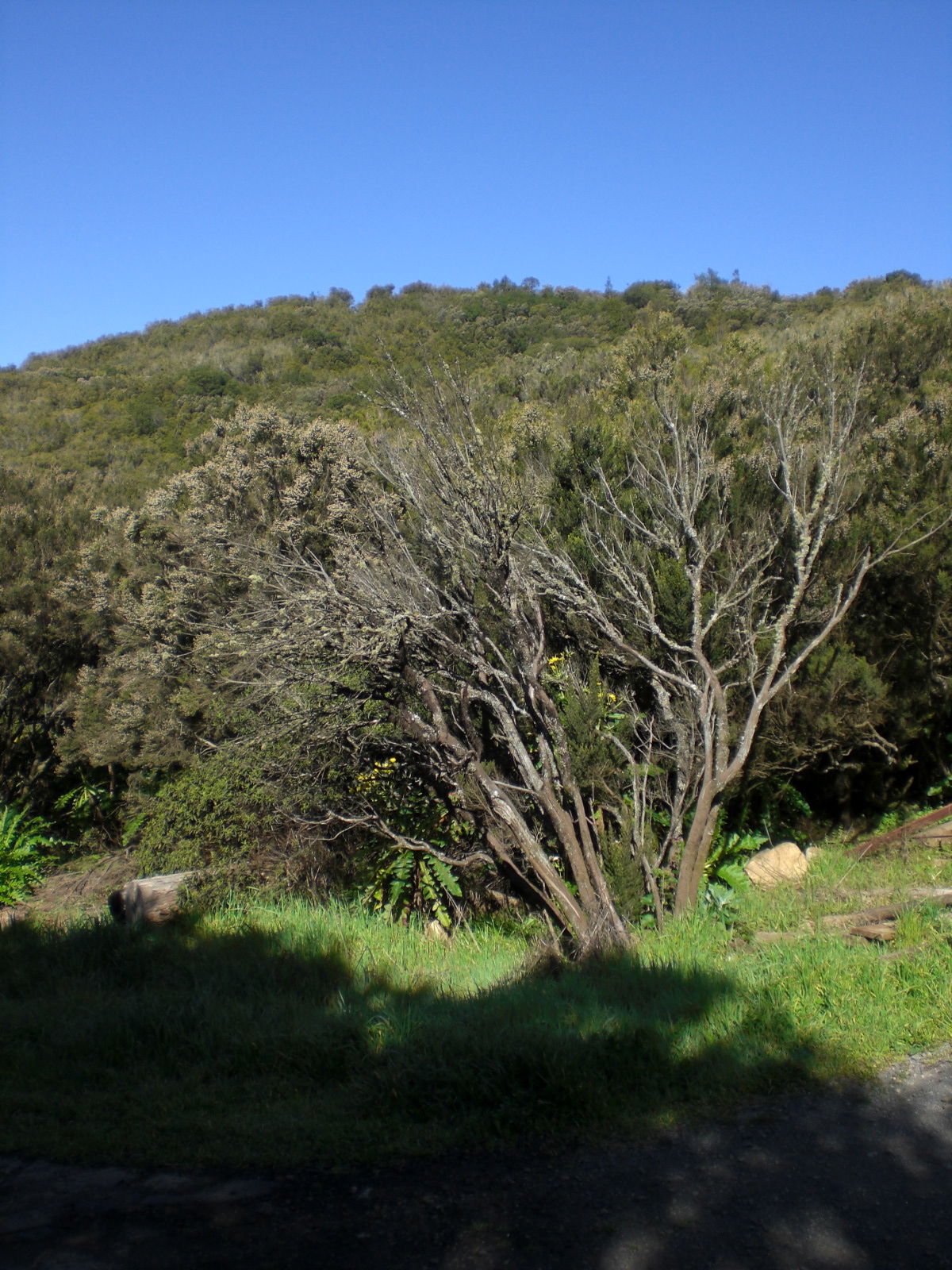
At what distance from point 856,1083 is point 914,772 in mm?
7809

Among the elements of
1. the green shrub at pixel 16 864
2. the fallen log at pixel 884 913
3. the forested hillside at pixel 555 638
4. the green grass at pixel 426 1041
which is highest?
the forested hillside at pixel 555 638

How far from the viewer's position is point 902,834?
8883 mm

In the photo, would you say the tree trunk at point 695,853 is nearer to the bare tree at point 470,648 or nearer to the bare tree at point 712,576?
the bare tree at point 712,576

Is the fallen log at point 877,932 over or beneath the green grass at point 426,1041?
beneath

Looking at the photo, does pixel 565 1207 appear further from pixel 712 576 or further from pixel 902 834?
pixel 902 834

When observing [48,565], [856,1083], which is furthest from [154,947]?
[48,565]

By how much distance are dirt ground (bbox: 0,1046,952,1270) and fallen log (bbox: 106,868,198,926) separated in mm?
4372

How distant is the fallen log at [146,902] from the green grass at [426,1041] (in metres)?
1.64

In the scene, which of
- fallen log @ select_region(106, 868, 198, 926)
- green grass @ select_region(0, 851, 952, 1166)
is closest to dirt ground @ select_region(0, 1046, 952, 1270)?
green grass @ select_region(0, 851, 952, 1166)

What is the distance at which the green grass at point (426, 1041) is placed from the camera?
3.59 m

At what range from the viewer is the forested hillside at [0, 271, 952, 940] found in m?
7.25

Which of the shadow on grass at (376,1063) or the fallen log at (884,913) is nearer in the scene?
the shadow on grass at (376,1063)

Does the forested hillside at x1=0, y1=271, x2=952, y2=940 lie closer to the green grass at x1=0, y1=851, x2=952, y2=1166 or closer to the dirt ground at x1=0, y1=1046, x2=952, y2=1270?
the green grass at x1=0, y1=851, x2=952, y2=1166

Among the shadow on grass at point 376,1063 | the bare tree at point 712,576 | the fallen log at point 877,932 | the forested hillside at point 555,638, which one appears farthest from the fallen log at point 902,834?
the shadow on grass at point 376,1063
